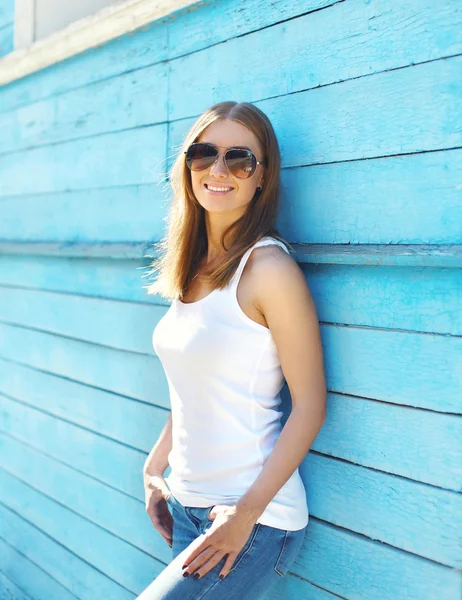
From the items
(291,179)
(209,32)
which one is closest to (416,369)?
(291,179)

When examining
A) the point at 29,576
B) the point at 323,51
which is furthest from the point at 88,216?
the point at 29,576

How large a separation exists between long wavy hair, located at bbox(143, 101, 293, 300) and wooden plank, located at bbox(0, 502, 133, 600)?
55.2 inches

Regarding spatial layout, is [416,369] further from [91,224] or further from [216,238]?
[91,224]

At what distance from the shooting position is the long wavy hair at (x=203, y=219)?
5.78ft

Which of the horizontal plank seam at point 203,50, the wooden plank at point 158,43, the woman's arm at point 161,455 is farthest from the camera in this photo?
the woman's arm at point 161,455

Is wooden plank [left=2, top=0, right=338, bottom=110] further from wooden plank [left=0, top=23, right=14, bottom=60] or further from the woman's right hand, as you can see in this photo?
the woman's right hand

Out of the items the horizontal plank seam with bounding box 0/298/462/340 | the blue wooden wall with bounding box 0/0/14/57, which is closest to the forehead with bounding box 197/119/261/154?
the horizontal plank seam with bounding box 0/298/462/340

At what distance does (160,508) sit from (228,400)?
1.91ft

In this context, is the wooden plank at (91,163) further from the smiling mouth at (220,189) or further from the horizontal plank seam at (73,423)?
the horizontal plank seam at (73,423)

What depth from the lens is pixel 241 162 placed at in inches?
68.4

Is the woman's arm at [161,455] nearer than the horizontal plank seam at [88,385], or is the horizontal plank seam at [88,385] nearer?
the woman's arm at [161,455]

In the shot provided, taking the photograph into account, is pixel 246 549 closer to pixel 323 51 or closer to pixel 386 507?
pixel 386 507

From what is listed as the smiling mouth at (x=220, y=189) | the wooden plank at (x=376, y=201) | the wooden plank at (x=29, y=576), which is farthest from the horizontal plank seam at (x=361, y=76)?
the wooden plank at (x=29, y=576)

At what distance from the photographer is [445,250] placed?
1.45 metres
